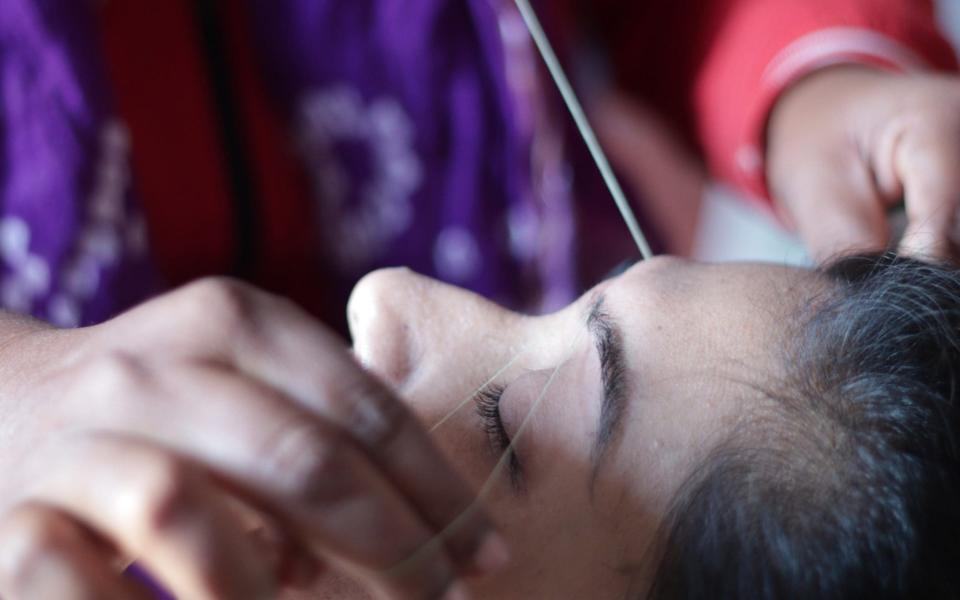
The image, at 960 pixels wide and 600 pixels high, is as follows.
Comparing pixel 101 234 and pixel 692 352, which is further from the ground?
pixel 101 234

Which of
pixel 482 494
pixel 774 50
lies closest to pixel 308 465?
pixel 482 494

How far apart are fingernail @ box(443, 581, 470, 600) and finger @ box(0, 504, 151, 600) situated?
10 centimetres

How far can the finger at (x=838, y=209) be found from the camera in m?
0.58

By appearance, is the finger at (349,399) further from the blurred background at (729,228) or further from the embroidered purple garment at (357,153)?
the blurred background at (729,228)

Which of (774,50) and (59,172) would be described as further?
(774,50)

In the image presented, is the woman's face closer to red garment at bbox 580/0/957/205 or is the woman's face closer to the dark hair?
the dark hair

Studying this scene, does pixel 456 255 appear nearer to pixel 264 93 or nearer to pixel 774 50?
pixel 264 93

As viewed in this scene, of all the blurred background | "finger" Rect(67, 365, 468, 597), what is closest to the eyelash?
"finger" Rect(67, 365, 468, 597)

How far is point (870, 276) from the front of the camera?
47 cm

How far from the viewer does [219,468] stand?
271mm

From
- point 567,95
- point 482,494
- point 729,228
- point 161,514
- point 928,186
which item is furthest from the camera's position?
point 729,228

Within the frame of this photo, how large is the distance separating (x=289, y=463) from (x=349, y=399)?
0.03 m

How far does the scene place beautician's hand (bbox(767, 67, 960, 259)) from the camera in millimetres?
572

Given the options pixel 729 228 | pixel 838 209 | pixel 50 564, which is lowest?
pixel 729 228
